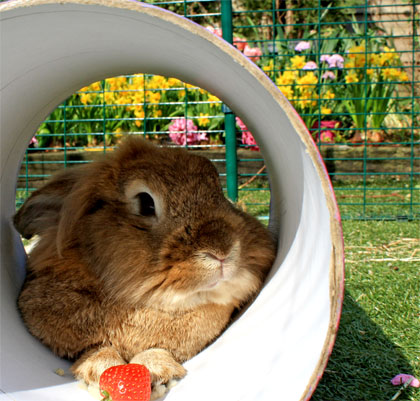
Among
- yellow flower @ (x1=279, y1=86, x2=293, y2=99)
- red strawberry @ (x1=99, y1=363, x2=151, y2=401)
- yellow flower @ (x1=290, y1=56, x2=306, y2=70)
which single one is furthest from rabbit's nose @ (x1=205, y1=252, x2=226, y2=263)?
yellow flower @ (x1=290, y1=56, x2=306, y2=70)

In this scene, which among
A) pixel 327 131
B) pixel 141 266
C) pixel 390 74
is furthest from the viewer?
pixel 327 131

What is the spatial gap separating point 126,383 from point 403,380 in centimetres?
94

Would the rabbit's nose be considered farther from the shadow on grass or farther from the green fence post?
the green fence post

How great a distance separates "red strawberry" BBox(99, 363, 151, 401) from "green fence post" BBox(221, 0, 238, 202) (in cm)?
279

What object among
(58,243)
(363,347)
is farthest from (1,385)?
(363,347)

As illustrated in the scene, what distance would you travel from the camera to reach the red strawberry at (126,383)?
149 centimetres

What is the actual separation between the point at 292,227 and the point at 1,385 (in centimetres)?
103

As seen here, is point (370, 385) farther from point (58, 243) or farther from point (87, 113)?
point (87, 113)

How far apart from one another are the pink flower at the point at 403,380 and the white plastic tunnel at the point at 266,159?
52cm

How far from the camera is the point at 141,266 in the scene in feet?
5.28

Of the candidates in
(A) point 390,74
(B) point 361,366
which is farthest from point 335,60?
(B) point 361,366

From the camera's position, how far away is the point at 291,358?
1.41m

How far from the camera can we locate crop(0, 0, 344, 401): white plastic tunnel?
132 centimetres

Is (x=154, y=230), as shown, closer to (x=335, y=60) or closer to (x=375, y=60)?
(x=375, y=60)
